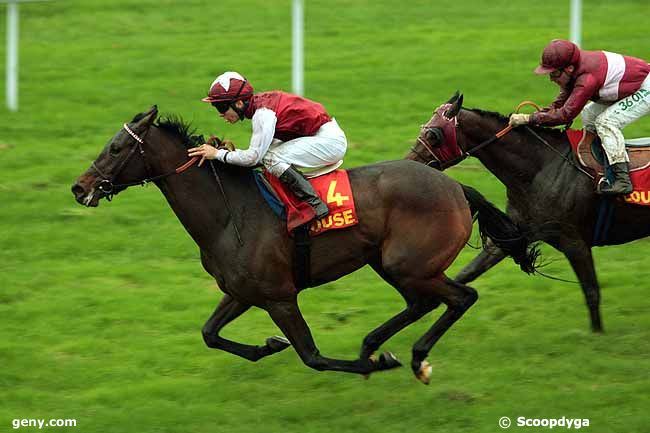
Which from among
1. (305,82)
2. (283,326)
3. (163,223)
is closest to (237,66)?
(305,82)

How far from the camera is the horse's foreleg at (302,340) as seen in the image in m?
7.04

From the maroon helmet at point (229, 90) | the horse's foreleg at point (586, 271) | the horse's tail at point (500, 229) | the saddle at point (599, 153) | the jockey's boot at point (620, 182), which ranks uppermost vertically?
the maroon helmet at point (229, 90)

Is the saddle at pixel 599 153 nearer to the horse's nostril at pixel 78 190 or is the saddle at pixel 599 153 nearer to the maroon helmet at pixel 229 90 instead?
the maroon helmet at pixel 229 90

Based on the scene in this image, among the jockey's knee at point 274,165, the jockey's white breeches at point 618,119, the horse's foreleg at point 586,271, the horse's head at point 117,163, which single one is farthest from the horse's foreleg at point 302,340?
the jockey's white breeches at point 618,119

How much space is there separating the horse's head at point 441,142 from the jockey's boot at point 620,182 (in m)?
1.09

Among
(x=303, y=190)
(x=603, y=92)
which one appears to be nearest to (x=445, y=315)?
(x=303, y=190)

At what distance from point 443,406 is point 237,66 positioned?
325 inches

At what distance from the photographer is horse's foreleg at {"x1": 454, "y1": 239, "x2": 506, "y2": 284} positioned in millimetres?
8641

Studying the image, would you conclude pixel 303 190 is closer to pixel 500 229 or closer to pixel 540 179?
pixel 500 229

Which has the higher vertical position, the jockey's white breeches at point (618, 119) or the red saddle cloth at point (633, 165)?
the jockey's white breeches at point (618, 119)

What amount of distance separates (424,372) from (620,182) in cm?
201

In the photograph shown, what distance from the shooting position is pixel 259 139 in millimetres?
7008

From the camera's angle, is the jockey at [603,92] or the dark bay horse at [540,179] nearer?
the jockey at [603,92]

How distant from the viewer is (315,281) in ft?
23.9
